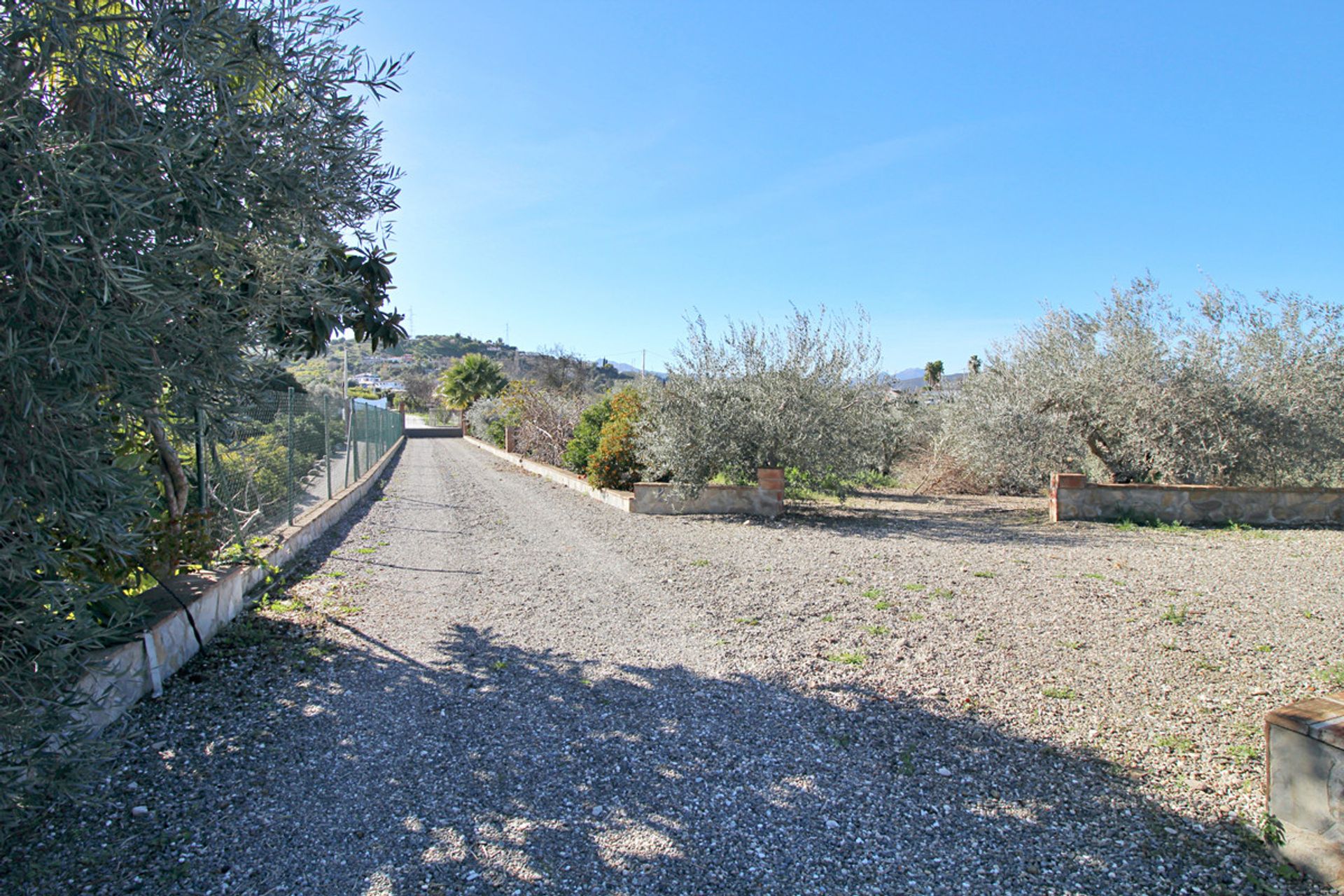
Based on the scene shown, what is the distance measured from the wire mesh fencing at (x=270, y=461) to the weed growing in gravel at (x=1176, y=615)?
635 centimetres

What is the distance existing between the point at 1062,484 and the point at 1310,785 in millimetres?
9451

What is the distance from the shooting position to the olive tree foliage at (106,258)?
7.57 ft

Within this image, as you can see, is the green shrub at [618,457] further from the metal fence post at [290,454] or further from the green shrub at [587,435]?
the metal fence post at [290,454]

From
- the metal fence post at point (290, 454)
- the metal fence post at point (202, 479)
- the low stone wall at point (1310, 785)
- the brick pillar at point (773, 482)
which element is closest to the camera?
the low stone wall at point (1310, 785)

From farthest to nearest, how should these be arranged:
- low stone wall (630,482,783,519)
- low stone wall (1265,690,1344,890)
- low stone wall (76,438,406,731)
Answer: low stone wall (630,482,783,519) < low stone wall (76,438,406,731) < low stone wall (1265,690,1344,890)

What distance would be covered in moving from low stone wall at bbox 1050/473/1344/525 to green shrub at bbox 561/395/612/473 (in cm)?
868

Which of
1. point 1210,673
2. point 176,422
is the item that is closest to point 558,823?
point 176,422

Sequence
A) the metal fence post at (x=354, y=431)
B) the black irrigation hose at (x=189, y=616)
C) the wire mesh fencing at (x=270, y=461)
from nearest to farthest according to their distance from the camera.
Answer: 1. the black irrigation hose at (x=189, y=616)
2. the wire mesh fencing at (x=270, y=461)
3. the metal fence post at (x=354, y=431)

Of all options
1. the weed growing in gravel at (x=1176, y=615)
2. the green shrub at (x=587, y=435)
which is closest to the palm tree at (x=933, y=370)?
the green shrub at (x=587, y=435)

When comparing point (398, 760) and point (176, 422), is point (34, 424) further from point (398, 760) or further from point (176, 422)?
point (398, 760)

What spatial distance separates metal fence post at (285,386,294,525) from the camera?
8.23 metres

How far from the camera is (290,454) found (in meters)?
8.43

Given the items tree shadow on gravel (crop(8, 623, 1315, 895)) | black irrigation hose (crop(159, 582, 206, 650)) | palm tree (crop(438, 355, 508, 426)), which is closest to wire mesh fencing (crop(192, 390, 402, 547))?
black irrigation hose (crop(159, 582, 206, 650))

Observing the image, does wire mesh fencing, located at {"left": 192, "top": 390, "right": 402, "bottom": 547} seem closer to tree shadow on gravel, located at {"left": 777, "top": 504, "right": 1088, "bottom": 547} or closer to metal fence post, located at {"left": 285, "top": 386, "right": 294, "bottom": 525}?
metal fence post, located at {"left": 285, "top": 386, "right": 294, "bottom": 525}
